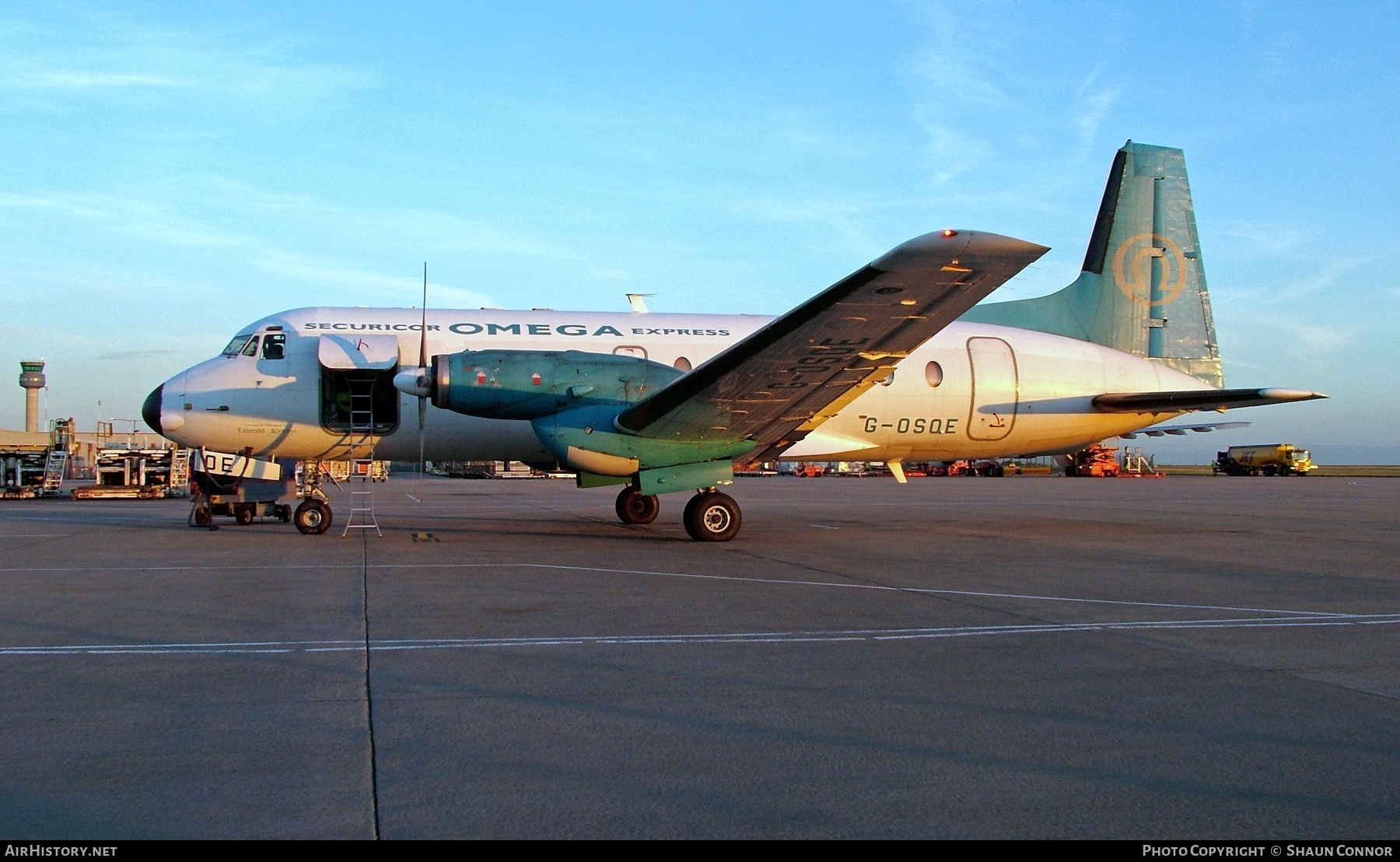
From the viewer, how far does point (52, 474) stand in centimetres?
3086

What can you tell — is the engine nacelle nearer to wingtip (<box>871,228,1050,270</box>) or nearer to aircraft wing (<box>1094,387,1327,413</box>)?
wingtip (<box>871,228,1050,270</box>)

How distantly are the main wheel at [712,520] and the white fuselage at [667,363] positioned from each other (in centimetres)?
176

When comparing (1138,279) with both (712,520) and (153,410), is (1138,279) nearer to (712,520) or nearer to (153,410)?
(712,520)

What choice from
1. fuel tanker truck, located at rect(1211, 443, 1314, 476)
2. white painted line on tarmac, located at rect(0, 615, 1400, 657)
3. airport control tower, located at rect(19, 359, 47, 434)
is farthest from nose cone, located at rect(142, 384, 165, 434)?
fuel tanker truck, located at rect(1211, 443, 1314, 476)

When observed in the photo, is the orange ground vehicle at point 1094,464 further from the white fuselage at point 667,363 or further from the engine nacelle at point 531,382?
the engine nacelle at point 531,382

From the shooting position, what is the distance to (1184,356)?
721 inches

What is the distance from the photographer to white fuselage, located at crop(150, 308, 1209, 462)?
15125 mm

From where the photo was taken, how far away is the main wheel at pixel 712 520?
1391 cm

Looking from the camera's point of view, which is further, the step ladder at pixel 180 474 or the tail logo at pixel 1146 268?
the step ladder at pixel 180 474

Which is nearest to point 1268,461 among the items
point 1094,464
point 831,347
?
point 1094,464

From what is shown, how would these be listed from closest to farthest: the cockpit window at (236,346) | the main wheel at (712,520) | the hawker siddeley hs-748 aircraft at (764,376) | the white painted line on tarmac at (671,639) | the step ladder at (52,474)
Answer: the white painted line on tarmac at (671,639) < the hawker siddeley hs-748 aircraft at (764,376) < the main wheel at (712,520) < the cockpit window at (236,346) < the step ladder at (52,474)

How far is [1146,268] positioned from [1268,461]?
5628cm

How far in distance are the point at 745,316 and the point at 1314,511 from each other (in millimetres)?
13850

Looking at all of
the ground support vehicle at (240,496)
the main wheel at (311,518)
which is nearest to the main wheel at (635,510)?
the main wheel at (311,518)
